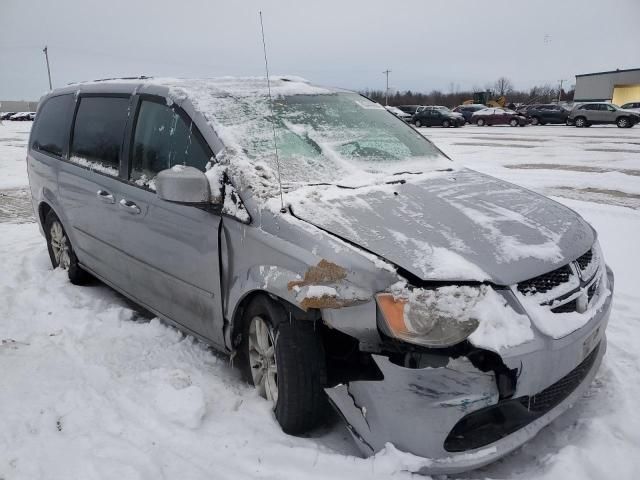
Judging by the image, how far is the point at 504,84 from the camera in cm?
9969

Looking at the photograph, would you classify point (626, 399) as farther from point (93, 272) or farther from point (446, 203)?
point (93, 272)

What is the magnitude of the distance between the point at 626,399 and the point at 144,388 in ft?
8.54

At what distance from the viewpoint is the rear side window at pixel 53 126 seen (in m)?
4.45

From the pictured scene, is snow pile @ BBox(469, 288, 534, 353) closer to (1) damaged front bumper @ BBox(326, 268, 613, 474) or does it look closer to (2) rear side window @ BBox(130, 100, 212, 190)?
(1) damaged front bumper @ BBox(326, 268, 613, 474)

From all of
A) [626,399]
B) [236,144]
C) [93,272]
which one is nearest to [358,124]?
[236,144]

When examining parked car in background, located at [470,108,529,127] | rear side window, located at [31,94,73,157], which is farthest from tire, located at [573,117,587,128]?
rear side window, located at [31,94,73,157]

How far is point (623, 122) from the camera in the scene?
1127 inches

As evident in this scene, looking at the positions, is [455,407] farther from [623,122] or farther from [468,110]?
[468,110]

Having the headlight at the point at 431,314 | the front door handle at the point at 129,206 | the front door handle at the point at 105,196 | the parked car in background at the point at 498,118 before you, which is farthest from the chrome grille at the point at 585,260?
the parked car in background at the point at 498,118

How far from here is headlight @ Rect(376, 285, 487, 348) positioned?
194cm

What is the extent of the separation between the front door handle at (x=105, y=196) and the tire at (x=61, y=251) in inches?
42.0

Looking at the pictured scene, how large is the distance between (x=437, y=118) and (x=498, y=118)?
413 centimetres

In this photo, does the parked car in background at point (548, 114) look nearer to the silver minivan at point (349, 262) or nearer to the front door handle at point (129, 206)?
the silver minivan at point (349, 262)

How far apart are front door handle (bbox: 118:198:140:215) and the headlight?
195 centimetres
